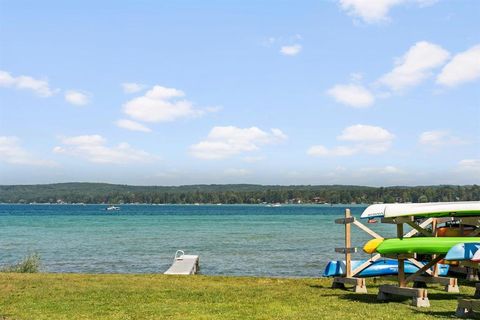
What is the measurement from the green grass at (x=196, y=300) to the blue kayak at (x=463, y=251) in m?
1.29

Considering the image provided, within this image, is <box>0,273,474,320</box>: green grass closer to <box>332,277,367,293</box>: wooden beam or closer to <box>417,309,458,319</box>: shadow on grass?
<box>417,309,458,319</box>: shadow on grass

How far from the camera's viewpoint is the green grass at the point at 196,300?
39.4 ft

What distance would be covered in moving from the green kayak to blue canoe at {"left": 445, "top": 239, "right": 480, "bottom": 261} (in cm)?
62

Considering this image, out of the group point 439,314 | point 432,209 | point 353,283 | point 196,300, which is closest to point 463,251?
point 439,314

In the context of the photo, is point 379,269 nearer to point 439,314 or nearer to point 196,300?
point 439,314

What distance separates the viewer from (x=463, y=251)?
1124 cm

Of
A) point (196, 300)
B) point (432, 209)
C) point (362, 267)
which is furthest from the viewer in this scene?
point (362, 267)

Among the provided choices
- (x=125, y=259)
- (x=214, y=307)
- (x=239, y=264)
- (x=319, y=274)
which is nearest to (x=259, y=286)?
(x=214, y=307)

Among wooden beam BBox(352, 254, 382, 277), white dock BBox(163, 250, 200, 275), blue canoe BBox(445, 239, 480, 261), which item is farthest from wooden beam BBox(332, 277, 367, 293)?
white dock BBox(163, 250, 200, 275)

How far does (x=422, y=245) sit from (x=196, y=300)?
17.5ft

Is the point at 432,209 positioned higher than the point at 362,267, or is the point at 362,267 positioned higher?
the point at 432,209

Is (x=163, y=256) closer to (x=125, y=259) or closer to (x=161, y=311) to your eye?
(x=125, y=259)

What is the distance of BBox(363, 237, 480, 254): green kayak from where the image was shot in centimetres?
1234

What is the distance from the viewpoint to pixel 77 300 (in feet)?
46.3
